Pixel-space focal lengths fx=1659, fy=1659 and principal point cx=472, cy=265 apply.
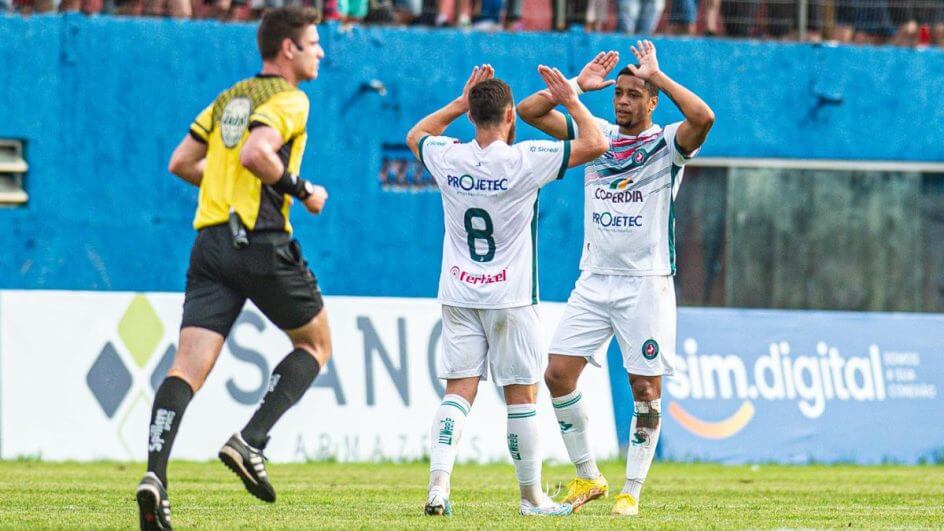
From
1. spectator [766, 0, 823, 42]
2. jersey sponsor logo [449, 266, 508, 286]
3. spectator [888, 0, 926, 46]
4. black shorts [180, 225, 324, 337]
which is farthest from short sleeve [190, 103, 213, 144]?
spectator [888, 0, 926, 46]

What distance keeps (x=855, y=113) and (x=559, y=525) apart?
1162 centimetres

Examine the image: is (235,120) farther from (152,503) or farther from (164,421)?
(152,503)

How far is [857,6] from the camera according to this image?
18906 mm

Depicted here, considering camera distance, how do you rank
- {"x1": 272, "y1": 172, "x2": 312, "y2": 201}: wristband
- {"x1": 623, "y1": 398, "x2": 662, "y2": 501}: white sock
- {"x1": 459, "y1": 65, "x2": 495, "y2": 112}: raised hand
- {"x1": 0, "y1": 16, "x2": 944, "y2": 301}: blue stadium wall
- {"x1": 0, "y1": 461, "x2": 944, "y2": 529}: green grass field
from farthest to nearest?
1. {"x1": 0, "y1": 16, "x2": 944, "y2": 301}: blue stadium wall
2. {"x1": 623, "y1": 398, "x2": 662, "y2": 501}: white sock
3. {"x1": 459, "y1": 65, "x2": 495, "y2": 112}: raised hand
4. {"x1": 0, "y1": 461, "x2": 944, "y2": 529}: green grass field
5. {"x1": 272, "y1": 172, "x2": 312, "y2": 201}: wristband

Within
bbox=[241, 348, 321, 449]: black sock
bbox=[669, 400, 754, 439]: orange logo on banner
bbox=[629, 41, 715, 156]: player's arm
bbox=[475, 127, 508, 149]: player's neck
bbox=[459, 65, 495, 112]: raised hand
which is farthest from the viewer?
bbox=[669, 400, 754, 439]: orange logo on banner

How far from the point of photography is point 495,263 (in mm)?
8727

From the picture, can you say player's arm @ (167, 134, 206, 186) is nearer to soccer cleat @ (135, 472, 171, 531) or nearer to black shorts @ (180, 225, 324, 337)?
black shorts @ (180, 225, 324, 337)

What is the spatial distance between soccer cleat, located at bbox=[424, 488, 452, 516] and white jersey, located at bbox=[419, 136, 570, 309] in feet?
3.27

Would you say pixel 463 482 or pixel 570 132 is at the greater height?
pixel 570 132

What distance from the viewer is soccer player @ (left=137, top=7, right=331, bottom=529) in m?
7.35

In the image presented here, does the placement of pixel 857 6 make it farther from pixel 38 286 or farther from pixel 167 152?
pixel 38 286

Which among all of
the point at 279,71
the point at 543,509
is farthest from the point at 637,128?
the point at 279,71

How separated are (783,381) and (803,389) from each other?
8.5 inches

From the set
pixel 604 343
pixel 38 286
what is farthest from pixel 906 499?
pixel 38 286
